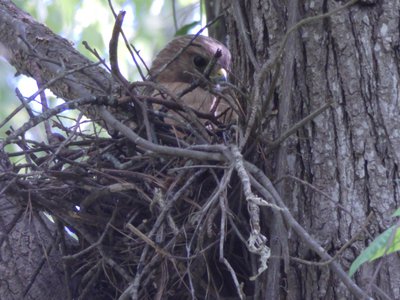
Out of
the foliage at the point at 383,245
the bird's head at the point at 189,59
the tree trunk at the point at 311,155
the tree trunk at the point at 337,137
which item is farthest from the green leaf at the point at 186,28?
the foliage at the point at 383,245

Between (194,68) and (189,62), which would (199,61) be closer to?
(189,62)

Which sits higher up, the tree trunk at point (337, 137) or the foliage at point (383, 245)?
the tree trunk at point (337, 137)

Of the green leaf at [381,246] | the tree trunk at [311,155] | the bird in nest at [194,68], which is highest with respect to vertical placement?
the bird in nest at [194,68]

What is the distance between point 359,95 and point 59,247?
46.3 inches

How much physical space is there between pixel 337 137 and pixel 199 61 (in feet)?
6.64

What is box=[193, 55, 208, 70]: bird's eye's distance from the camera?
14.6ft

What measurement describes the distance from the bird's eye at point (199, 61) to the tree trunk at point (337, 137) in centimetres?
173

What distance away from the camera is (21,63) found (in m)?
3.59

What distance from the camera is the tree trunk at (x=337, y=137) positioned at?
7.92ft

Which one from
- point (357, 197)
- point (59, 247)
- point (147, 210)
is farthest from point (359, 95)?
point (59, 247)

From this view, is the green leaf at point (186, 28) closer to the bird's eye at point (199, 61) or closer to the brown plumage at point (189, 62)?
the brown plumage at point (189, 62)

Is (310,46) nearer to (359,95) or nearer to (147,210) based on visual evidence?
(359,95)

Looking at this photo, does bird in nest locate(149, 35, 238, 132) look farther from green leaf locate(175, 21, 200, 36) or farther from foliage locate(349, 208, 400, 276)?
foliage locate(349, 208, 400, 276)

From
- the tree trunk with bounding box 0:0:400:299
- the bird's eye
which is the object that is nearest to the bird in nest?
the bird's eye
